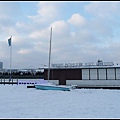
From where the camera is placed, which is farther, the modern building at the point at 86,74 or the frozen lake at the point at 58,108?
the modern building at the point at 86,74

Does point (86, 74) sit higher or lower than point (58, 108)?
higher

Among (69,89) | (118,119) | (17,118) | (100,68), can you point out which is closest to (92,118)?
(118,119)

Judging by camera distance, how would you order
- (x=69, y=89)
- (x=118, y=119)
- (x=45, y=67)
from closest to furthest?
1. (x=118, y=119)
2. (x=69, y=89)
3. (x=45, y=67)

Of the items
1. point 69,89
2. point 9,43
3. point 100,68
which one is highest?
point 9,43

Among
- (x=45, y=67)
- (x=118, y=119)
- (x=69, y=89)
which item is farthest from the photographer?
(x=45, y=67)

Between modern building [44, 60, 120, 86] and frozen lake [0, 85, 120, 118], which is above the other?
modern building [44, 60, 120, 86]

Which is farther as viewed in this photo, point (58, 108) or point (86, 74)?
point (86, 74)

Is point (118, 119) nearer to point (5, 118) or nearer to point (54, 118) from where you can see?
point (54, 118)

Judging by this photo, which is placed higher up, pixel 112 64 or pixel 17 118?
pixel 112 64

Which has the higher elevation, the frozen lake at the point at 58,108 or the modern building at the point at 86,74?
the modern building at the point at 86,74

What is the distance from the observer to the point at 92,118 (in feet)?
34.1

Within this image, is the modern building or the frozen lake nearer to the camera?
the frozen lake

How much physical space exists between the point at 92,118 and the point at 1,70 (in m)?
74.8

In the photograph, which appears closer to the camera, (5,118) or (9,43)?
(5,118)
